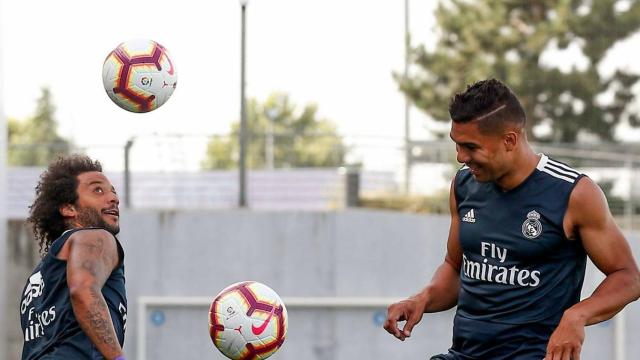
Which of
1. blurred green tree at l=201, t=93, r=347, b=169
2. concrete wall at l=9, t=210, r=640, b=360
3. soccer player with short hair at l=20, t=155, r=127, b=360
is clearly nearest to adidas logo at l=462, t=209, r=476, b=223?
soccer player with short hair at l=20, t=155, r=127, b=360

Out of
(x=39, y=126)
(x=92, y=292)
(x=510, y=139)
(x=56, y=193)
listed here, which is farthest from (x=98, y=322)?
(x=39, y=126)

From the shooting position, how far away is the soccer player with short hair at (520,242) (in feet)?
18.9

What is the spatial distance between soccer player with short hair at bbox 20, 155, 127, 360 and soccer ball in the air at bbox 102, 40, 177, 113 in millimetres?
1441

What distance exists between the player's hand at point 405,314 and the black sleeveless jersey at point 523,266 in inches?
12.7

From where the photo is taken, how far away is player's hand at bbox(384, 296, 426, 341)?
625cm

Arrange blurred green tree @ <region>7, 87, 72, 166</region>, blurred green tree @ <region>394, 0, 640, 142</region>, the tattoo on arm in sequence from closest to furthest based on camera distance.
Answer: the tattoo on arm, blurred green tree @ <region>394, 0, 640, 142</region>, blurred green tree @ <region>7, 87, 72, 166</region>

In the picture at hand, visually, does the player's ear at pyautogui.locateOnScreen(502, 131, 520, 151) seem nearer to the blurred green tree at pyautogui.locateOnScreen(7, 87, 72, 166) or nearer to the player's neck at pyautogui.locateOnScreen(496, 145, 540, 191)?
the player's neck at pyautogui.locateOnScreen(496, 145, 540, 191)

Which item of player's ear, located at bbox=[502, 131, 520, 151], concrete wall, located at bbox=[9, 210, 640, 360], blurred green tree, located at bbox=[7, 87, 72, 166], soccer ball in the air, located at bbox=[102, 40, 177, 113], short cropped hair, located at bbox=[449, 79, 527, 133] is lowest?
concrete wall, located at bbox=[9, 210, 640, 360]

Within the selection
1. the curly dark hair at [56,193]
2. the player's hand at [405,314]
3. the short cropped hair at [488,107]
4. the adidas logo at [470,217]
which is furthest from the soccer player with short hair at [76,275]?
the short cropped hair at [488,107]

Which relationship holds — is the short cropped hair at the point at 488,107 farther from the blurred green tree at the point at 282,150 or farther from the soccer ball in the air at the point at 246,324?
the blurred green tree at the point at 282,150

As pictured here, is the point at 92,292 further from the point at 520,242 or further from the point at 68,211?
the point at 520,242

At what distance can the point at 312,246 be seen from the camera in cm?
1623

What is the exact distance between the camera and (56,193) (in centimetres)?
668

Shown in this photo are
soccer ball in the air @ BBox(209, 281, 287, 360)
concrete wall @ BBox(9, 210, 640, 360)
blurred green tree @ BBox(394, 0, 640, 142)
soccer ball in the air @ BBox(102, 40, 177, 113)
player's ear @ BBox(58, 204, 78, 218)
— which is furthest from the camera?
blurred green tree @ BBox(394, 0, 640, 142)
